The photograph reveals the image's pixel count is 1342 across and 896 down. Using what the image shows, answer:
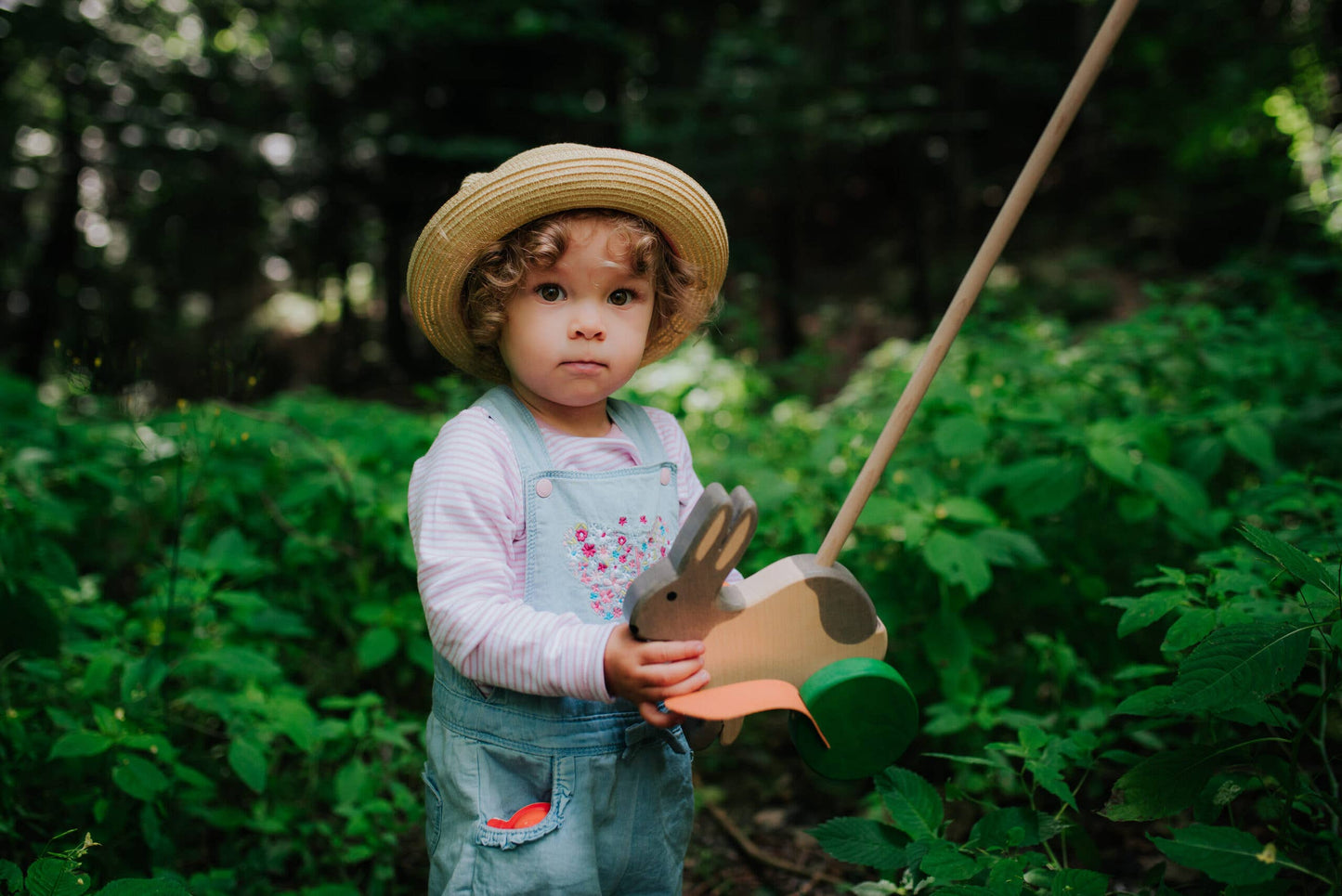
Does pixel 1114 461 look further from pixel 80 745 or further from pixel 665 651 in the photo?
pixel 80 745

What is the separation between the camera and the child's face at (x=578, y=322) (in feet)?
4.50

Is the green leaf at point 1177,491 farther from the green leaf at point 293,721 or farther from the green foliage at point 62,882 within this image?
the green foliage at point 62,882

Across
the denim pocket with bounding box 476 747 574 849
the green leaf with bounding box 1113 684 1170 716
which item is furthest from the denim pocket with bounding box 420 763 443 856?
the green leaf with bounding box 1113 684 1170 716

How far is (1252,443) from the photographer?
235 centimetres

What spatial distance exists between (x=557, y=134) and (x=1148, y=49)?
6888mm

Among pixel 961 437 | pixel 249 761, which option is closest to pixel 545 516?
pixel 249 761

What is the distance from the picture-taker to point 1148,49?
9773mm

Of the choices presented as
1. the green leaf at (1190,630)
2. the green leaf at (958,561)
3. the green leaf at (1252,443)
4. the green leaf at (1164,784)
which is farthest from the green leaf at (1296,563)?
the green leaf at (1252,443)

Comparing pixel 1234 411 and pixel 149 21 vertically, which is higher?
pixel 149 21

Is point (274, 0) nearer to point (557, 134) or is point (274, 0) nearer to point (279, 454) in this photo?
point (557, 134)

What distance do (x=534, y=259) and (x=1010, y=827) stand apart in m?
1.25

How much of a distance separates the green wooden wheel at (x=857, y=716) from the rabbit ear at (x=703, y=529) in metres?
0.27

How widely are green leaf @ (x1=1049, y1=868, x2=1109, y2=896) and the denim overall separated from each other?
59cm

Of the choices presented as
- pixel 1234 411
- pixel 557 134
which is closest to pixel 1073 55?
pixel 557 134
